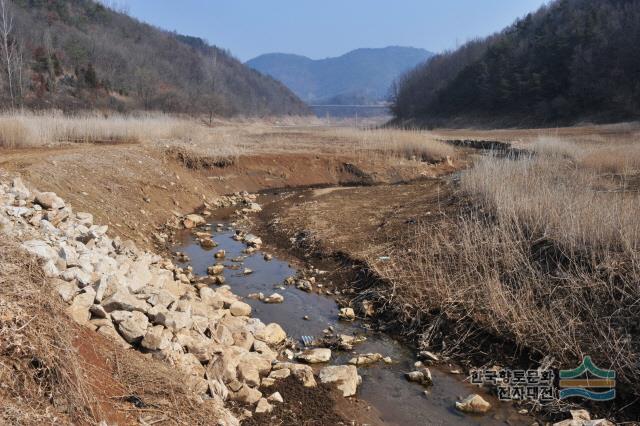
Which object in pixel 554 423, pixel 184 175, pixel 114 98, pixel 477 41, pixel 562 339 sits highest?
pixel 477 41

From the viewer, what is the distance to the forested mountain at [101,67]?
38956 millimetres

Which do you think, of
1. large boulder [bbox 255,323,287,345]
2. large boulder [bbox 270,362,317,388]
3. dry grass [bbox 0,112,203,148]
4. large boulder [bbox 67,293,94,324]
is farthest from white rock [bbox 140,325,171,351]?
dry grass [bbox 0,112,203,148]

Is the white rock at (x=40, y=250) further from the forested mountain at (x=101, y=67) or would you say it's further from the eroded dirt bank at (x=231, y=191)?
the forested mountain at (x=101, y=67)

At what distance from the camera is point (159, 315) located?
4.05 m

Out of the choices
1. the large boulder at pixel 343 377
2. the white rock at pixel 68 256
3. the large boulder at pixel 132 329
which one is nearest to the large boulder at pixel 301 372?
the large boulder at pixel 343 377

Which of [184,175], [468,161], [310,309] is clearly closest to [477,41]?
[468,161]

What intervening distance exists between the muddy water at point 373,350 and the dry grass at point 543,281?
0.57 metres

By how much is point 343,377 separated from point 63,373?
2449 millimetres

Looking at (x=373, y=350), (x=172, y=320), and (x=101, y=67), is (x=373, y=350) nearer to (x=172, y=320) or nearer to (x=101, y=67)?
(x=172, y=320)

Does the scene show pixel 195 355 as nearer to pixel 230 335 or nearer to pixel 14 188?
pixel 230 335

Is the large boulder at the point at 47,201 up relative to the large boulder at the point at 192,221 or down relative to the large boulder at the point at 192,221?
up

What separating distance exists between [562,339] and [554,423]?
0.87m

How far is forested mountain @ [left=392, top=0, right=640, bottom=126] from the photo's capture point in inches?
1502

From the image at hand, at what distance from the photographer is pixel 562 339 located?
4.36m
